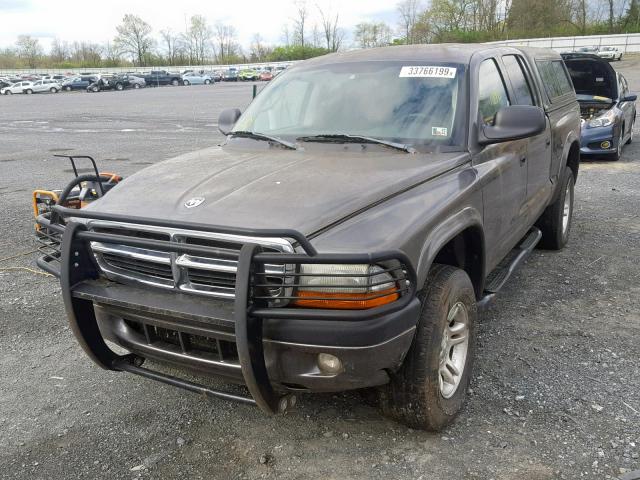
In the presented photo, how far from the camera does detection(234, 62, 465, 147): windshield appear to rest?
3646mm

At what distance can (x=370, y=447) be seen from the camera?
9.70 ft

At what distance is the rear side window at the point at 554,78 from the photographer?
207 inches

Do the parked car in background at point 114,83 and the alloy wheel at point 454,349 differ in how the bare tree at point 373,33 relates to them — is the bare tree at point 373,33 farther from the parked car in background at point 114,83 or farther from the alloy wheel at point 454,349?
the alloy wheel at point 454,349

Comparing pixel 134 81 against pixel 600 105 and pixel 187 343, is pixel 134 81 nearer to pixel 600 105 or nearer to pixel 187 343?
pixel 600 105

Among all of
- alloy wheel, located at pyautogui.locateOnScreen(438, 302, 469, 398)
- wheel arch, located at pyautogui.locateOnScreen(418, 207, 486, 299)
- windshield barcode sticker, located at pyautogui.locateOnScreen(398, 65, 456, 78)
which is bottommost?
alloy wheel, located at pyautogui.locateOnScreen(438, 302, 469, 398)

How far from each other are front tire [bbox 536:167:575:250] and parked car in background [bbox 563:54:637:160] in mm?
4844

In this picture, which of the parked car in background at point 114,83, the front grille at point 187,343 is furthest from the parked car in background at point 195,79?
the front grille at point 187,343

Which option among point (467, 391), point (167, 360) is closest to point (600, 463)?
point (467, 391)

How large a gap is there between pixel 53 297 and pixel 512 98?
3.95 meters

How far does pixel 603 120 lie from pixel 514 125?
7.76 metres

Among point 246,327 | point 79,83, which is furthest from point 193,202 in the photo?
point 79,83

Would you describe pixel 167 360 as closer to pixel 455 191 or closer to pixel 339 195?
pixel 339 195

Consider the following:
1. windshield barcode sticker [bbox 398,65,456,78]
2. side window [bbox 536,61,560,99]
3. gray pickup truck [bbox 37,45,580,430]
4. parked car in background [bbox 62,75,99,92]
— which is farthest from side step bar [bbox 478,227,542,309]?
parked car in background [bbox 62,75,99,92]

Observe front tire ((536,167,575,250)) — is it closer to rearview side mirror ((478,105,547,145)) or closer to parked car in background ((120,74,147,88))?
rearview side mirror ((478,105,547,145))
